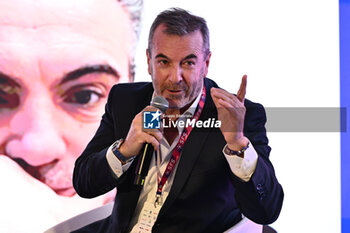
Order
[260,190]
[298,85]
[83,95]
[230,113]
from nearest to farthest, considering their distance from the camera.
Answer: [230,113] → [260,190] → [298,85] → [83,95]

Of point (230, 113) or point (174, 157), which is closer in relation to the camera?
point (230, 113)

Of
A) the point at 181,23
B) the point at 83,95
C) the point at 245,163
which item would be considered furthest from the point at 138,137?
the point at 83,95

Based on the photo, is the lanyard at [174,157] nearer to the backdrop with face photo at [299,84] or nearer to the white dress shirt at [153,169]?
the white dress shirt at [153,169]

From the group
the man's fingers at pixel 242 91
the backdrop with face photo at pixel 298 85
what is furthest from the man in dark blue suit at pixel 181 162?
Result: the backdrop with face photo at pixel 298 85

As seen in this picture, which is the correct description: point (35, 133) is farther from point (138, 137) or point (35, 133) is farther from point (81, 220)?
point (138, 137)

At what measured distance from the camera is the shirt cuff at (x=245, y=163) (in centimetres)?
165

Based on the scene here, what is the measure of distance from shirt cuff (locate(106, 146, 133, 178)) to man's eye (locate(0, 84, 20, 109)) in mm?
1806

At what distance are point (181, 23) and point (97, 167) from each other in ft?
2.55

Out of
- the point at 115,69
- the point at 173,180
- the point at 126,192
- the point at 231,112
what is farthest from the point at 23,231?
the point at 231,112

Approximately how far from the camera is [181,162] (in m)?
1.93

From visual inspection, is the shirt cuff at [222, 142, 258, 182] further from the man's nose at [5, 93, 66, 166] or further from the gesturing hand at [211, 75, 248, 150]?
the man's nose at [5, 93, 66, 166]

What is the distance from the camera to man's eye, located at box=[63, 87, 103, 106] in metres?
3.49

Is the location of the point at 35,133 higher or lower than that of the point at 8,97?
lower

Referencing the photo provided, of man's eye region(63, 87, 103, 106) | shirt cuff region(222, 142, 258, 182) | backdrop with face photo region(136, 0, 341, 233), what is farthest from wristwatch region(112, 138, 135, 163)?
man's eye region(63, 87, 103, 106)
